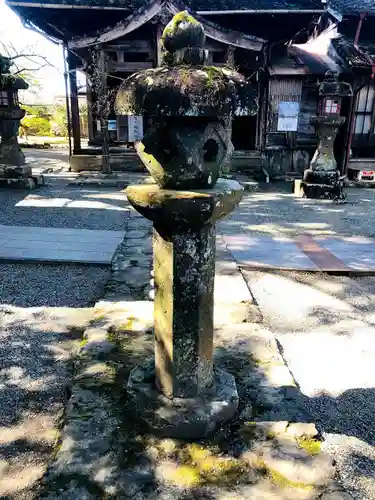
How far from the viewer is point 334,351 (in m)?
3.99

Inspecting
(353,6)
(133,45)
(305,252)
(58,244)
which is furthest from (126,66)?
(305,252)

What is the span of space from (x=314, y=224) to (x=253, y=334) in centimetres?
532

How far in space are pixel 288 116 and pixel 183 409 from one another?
11832mm

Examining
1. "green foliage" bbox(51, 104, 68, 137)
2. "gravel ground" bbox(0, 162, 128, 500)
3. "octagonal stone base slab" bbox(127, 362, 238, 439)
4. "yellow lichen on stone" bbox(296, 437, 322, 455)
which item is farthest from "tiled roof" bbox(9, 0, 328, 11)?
"green foliage" bbox(51, 104, 68, 137)

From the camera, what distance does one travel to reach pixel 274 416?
Result: 2652mm

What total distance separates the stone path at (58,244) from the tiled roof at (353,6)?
31.8 ft

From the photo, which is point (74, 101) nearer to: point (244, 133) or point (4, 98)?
point (4, 98)

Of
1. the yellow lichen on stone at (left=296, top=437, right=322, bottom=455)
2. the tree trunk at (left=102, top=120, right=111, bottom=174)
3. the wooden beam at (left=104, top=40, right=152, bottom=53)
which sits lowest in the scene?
the yellow lichen on stone at (left=296, top=437, right=322, bottom=455)

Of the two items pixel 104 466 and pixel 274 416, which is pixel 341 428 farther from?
pixel 104 466

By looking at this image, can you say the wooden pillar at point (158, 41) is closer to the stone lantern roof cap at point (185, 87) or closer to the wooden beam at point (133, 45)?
the wooden beam at point (133, 45)

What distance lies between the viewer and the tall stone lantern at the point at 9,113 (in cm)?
1038

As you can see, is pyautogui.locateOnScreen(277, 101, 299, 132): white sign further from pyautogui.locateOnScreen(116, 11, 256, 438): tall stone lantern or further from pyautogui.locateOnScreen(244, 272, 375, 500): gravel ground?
pyautogui.locateOnScreen(116, 11, 256, 438): tall stone lantern

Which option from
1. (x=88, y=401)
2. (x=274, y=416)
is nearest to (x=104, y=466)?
(x=88, y=401)

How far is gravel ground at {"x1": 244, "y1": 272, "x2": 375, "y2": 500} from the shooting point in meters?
2.82
